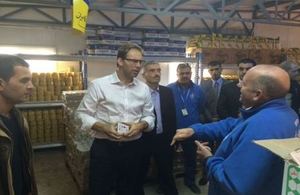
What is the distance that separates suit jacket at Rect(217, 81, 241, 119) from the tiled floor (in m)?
1.02

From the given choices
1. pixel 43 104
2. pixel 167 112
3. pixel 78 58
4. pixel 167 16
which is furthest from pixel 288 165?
pixel 167 16

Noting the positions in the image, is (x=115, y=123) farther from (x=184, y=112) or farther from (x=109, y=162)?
(x=184, y=112)

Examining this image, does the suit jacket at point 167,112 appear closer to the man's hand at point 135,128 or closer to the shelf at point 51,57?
the man's hand at point 135,128

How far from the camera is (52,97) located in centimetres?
474

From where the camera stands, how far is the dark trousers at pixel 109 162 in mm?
2297

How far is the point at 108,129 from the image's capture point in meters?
2.22

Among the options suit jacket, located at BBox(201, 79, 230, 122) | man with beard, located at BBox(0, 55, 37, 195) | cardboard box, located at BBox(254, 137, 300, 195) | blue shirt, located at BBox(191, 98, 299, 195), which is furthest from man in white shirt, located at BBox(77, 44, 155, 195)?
suit jacket, located at BBox(201, 79, 230, 122)

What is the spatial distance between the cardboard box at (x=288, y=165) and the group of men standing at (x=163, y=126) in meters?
0.20

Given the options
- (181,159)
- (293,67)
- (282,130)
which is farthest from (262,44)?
(282,130)

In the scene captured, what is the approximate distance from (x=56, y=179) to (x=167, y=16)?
3969 mm

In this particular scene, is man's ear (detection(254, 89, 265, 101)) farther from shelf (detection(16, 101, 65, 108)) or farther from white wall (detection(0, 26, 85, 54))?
white wall (detection(0, 26, 85, 54))

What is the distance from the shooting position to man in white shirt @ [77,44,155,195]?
2291 mm

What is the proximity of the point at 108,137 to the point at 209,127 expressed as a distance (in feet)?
2.76

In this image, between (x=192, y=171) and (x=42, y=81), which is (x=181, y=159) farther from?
(x=42, y=81)
